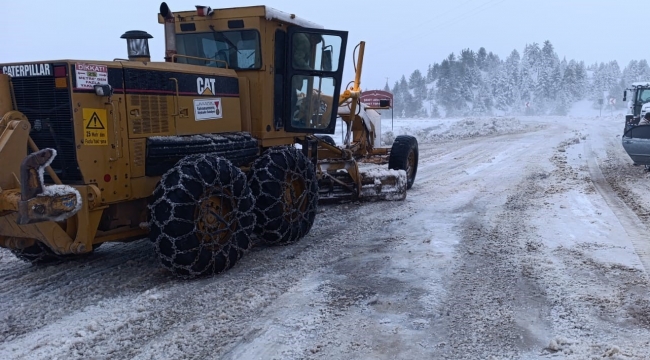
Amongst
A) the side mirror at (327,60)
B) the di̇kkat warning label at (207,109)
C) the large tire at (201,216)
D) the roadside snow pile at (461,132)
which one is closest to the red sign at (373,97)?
the side mirror at (327,60)

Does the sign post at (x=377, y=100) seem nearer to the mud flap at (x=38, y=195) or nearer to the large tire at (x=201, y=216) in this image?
the large tire at (x=201, y=216)

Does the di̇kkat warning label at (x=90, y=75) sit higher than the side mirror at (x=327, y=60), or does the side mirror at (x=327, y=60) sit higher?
the side mirror at (x=327, y=60)

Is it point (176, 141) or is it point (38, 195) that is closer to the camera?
point (38, 195)

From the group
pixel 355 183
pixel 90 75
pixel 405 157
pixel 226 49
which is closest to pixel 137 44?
pixel 226 49

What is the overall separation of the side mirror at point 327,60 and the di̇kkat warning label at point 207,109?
1.97 metres

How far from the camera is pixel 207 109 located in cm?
611

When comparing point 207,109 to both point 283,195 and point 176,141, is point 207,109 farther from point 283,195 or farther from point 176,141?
point 283,195

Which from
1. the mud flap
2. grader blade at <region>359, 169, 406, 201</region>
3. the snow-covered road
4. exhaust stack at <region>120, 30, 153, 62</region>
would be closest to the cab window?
exhaust stack at <region>120, 30, 153, 62</region>

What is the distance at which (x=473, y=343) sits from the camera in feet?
12.8

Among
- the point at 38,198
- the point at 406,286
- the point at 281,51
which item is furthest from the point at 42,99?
the point at 406,286

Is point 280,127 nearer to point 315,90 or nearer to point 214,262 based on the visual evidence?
point 315,90

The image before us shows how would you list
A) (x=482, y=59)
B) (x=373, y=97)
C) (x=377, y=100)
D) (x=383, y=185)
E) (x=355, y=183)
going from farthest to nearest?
(x=482, y=59)
(x=373, y=97)
(x=377, y=100)
(x=383, y=185)
(x=355, y=183)

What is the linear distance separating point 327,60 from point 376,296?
13.1 feet

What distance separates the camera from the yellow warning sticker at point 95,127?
4934mm
